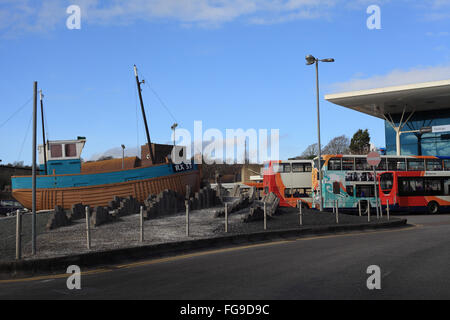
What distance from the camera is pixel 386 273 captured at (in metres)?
7.92

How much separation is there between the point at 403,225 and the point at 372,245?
9.54 m

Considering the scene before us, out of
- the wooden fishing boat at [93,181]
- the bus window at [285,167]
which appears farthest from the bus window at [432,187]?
the wooden fishing boat at [93,181]

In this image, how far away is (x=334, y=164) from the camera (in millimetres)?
30109

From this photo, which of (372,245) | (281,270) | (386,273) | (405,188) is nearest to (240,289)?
(281,270)

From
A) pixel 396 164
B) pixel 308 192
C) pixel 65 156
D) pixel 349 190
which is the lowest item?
pixel 308 192

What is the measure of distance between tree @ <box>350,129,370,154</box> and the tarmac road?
60.9 meters

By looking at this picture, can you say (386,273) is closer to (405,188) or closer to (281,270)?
(281,270)

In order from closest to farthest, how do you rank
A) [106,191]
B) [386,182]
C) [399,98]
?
[106,191] < [386,182] < [399,98]

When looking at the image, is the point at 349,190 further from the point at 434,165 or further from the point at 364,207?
the point at 434,165

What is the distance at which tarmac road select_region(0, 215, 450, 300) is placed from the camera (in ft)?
20.6

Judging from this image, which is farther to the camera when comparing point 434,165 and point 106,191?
point 434,165

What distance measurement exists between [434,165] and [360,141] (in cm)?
4018

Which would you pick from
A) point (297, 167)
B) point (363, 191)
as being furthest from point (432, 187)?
point (297, 167)

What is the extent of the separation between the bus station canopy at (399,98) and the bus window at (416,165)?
13.7m
